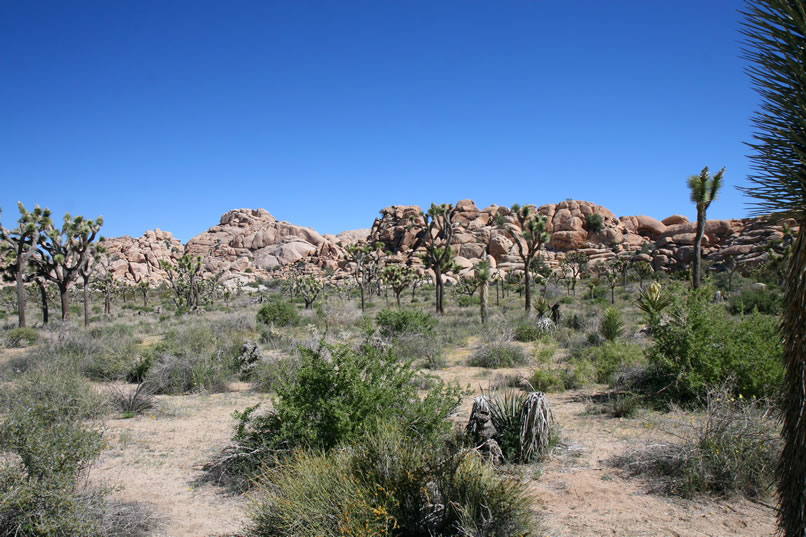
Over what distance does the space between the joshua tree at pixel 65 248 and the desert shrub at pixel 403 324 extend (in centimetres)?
1648

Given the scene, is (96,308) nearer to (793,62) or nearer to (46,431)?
(46,431)

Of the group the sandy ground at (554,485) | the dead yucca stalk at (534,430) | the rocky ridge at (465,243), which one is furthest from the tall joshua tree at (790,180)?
the rocky ridge at (465,243)

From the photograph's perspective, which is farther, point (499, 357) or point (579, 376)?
point (499, 357)

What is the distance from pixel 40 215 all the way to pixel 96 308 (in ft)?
67.9

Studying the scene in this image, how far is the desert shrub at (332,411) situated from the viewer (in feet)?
18.5

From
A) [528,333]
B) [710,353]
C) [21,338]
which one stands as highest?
[710,353]

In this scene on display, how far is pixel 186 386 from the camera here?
11398mm

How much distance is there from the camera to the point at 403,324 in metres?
17.2

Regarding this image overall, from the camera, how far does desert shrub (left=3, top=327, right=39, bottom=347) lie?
1730cm

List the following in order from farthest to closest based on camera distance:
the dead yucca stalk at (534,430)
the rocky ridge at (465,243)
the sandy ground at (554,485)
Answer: the rocky ridge at (465,243) → the dead yucca stalk at (534,430) → the sandy ground at (554,485)

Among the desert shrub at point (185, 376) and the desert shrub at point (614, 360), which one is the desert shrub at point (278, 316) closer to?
the desert shrub at point (185, 376)

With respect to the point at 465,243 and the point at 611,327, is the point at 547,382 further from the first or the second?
the point at 465,243

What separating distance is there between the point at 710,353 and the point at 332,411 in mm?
6265

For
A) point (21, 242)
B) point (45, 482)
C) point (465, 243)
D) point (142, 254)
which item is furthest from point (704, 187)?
point (142, 254)
